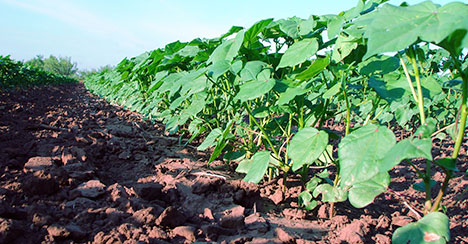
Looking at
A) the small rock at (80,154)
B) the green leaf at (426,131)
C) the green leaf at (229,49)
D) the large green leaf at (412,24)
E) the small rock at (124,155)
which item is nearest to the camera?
Answer: the large green leaf at (412,24)

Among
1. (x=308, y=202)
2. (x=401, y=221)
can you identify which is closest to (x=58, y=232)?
(x=308, y=202)

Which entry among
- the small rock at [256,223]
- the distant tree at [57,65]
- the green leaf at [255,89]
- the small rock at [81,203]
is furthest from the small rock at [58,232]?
the distant tree at [57,65]

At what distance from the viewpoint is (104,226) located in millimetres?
1145

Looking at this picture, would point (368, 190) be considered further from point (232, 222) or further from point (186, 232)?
point (186, 232)

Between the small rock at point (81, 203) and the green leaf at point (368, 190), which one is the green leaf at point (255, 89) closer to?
the green leaf at point (368, 190)

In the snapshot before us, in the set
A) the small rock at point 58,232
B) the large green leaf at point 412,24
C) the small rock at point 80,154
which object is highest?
the large green leaf at point 412,24

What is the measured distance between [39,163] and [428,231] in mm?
1900

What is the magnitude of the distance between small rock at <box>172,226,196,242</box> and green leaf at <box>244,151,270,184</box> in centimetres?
35

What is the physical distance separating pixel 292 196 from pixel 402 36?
119 cm

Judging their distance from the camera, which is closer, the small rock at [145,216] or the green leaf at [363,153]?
the green leaf at [363,153]

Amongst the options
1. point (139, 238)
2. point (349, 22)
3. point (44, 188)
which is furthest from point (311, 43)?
point (44, 188)

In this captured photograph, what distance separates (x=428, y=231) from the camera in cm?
85

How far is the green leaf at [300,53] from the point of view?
1176 mm

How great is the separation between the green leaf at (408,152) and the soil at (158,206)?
1.80ft
